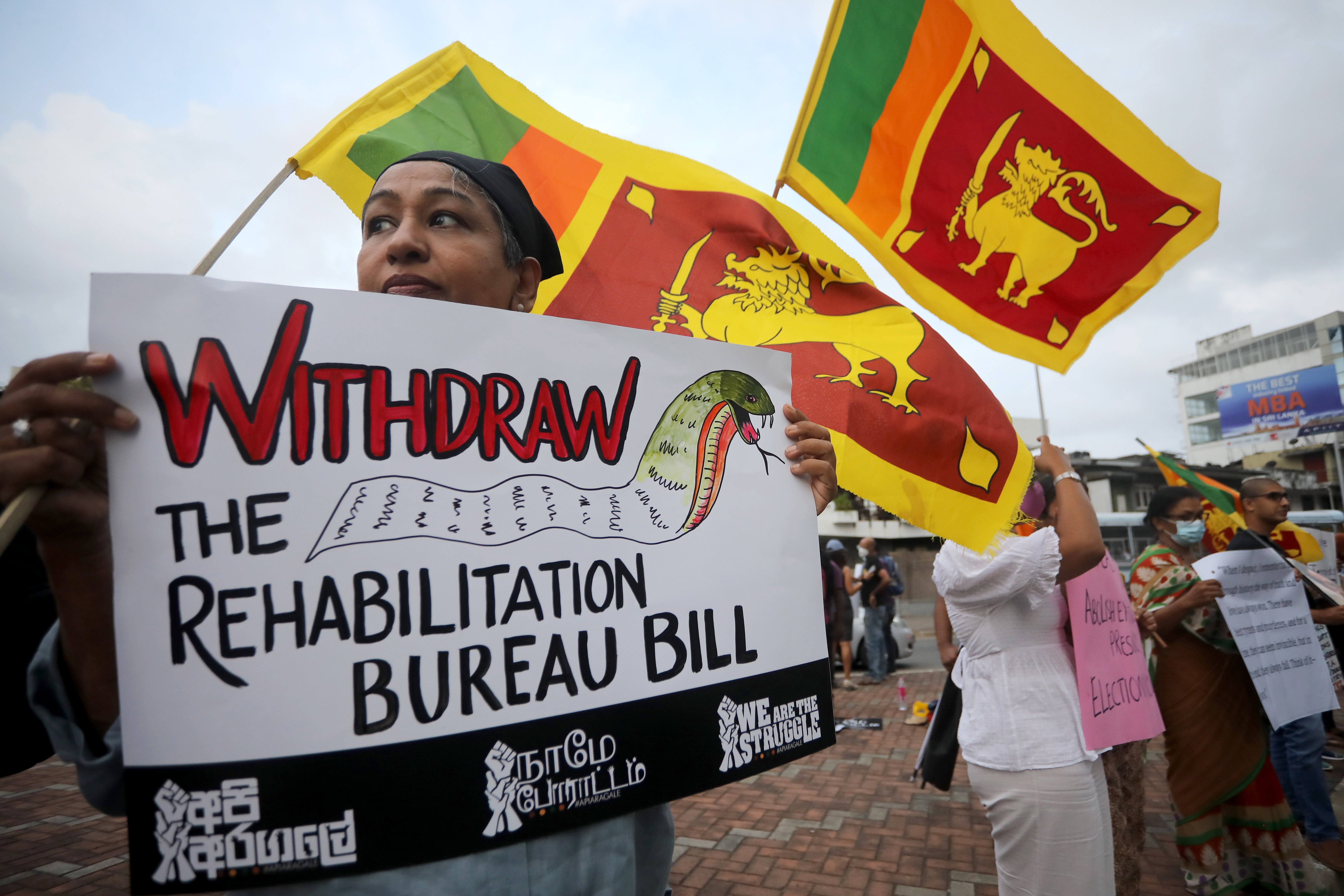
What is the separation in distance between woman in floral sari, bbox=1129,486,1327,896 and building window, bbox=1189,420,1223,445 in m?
70.2

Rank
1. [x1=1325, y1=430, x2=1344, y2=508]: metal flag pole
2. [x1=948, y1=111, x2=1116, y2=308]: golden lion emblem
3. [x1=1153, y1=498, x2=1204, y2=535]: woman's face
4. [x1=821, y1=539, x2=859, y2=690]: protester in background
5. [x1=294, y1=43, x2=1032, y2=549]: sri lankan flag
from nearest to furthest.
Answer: [x1=294, y1=43, x2=1032, y2=549]: sri lankan flag → [x1=948, y1=111, x2=1116, y2=308]: golden lion emblem → [x1=1153, y1=498, x2=1204, y2=535]: woman's face → [x1=821, y1=539, x2=859, y2=690]: protester in background → [x1=1325, y1=430, x2=1344, y2=508]: metal flag pole

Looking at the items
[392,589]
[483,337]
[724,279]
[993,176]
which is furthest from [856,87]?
[392,589]

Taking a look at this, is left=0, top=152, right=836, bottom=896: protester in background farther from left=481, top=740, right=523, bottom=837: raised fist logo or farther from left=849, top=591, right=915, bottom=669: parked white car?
left=849, top=591, right=915, bottom=669: parked white car

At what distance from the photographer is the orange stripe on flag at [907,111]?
279cm

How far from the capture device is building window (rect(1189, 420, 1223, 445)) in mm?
60719

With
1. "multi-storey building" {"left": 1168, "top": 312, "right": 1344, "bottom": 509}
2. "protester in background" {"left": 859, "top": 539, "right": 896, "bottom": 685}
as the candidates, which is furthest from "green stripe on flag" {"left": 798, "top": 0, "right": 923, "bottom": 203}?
"multi-storey building" {"left": 1168, "top": 312, "right": 1344, "bottom": 509}

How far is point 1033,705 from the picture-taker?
2.50m

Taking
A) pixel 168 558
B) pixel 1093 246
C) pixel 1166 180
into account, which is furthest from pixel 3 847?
pixel 1166 180

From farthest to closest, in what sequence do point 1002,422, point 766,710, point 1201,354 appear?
point 1201,354
point 1002,422
point 766,710

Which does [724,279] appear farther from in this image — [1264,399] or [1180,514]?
[1264,399]

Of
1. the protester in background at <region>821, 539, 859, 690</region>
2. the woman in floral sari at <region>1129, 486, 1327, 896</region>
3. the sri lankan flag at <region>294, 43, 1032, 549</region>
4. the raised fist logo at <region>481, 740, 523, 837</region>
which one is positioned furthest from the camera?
the protester in background at <region>821, 539, 859, 690</region>

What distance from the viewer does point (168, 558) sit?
3.16ft

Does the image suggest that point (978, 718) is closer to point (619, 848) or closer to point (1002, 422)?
point (1002, 422)

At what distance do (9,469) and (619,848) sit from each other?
106 centimetres
